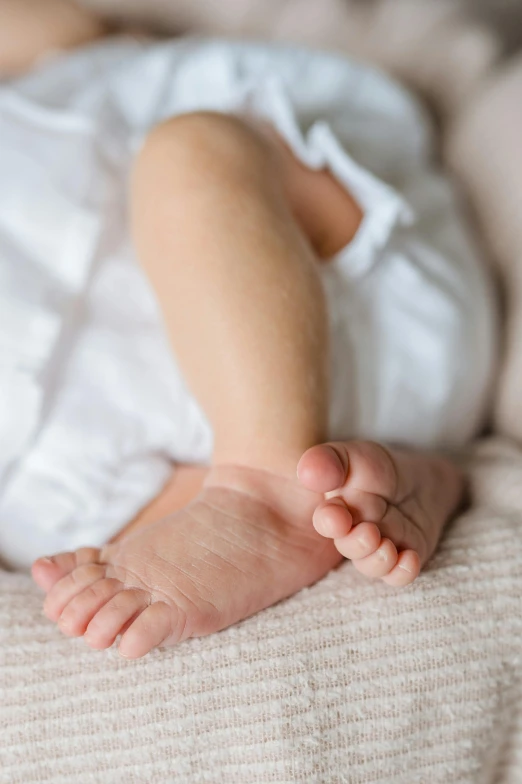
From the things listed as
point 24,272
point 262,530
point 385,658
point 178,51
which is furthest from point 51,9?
point 385,658

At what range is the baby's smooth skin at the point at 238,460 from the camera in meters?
0.52

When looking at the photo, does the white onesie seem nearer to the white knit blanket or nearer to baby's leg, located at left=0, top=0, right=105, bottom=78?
the white knit blanket

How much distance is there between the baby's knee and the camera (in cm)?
68

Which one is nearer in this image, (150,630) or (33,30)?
(150,630)

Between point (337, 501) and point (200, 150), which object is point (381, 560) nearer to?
point (337, 501)

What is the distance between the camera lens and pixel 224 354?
61 cm

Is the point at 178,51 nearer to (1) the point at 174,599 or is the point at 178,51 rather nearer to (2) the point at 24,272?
(2) the point at 24,272

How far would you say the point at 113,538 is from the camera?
2.24 feet

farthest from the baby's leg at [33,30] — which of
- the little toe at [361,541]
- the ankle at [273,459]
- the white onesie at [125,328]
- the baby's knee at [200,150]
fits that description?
the little toe at [361,541]

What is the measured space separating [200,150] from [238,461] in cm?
29

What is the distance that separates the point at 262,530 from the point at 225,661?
3.7 inches

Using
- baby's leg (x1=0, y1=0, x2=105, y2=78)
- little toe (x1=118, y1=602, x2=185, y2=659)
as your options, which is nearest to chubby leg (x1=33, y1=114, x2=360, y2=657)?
little toe (x1=118, y1=602, x2=185, y2=659)

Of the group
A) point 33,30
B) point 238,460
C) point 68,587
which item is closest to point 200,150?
point 238,460

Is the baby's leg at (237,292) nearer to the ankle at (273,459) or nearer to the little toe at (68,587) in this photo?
the ankle at (273,459)
